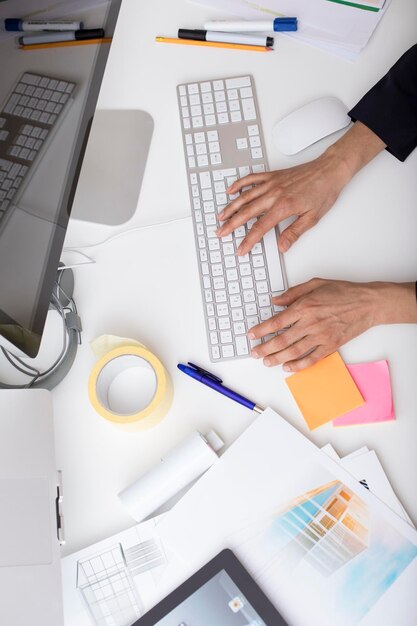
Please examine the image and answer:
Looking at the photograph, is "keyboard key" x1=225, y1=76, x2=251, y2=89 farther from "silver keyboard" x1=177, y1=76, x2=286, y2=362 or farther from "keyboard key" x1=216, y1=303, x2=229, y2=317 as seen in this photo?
"keyboard key" x1=216, y1=303, x2=229, y2=317

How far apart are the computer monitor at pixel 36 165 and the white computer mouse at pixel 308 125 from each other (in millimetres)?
330

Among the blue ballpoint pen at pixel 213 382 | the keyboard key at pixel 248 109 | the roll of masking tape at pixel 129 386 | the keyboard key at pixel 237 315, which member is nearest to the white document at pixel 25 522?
the roll of masking tape at pixel 129 386

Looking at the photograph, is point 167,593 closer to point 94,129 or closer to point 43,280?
point 43,280

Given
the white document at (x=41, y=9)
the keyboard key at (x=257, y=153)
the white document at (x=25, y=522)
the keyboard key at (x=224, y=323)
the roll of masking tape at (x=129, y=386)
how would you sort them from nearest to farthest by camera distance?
the white document at (x=25, y=522) < the white document at (x=41, y=9) < the roll of masking tape at (x=129, y=386) < the keyboard key at (x=224, y=323) < the keyboard key at (x=257, y=153)

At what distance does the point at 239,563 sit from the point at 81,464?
0.27 m

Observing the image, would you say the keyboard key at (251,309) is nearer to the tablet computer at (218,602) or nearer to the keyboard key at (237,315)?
the keyboard key at (237,315)

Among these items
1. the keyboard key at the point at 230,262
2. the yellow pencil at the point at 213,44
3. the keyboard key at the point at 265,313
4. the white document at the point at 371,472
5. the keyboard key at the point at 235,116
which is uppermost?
the yellow pencil at the point at 213,44

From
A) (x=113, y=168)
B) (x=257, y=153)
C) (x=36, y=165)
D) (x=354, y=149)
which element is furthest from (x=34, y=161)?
(x=354, y=149)

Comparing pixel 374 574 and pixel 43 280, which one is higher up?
pixel 43 280

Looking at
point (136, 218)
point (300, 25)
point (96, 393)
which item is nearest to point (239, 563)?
point (96, 393)

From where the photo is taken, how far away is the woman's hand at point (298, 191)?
40.5 inches

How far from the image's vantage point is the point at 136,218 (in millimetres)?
1081

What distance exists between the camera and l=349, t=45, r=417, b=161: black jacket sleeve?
41.9 inches

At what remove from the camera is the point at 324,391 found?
94cm
